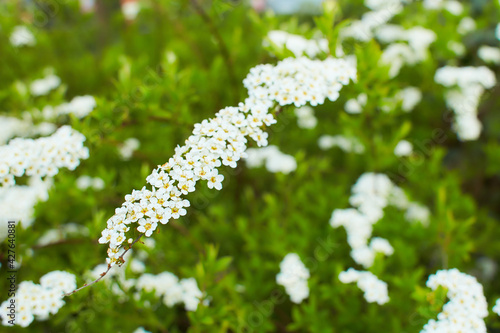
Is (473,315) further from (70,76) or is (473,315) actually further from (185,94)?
(70,76)

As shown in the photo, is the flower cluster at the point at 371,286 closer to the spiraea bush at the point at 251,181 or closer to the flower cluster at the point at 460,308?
the spiraea bush at the point at 251,181

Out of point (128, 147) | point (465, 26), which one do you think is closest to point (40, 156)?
point (128, 147)

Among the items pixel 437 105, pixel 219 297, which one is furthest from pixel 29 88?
pixel 437 105

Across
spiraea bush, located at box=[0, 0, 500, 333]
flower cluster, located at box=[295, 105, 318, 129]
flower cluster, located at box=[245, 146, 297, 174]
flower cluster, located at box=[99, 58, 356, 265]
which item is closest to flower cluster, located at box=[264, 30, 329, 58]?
spiraea bush, located at box=[0, 0, 500, 333]

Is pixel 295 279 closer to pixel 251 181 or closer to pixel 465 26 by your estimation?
pixel 251 181

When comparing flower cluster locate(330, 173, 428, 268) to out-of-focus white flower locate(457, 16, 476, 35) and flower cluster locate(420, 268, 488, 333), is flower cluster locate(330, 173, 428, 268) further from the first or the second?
out-of-focus white flower locate(457, 16, 476, 35)

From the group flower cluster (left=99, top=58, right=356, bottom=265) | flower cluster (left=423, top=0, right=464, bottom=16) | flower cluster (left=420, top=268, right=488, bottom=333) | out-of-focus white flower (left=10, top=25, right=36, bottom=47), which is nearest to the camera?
flower cluster (left=99, top=58, right=356, bottom=265)

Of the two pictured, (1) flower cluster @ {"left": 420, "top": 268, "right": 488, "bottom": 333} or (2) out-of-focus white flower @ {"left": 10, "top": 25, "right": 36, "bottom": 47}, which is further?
(2) out-of-focus white flower @ {"left": 10, "top": 25, "right": 36, "bottom": 47}

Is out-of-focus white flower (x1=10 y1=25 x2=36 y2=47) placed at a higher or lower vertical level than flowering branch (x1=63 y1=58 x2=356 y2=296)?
higher
